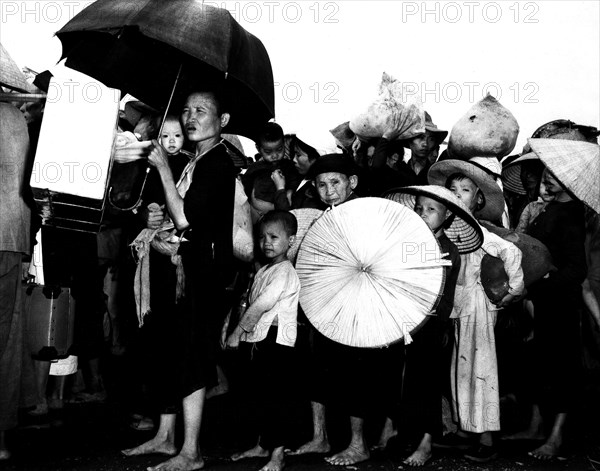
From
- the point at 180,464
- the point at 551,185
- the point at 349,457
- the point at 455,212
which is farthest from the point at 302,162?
the point at 180,464

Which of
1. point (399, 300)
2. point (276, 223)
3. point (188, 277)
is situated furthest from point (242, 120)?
point (399, 300)

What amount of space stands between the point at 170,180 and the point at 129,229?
134 cm

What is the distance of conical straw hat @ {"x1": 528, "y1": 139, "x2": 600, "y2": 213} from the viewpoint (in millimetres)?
5250

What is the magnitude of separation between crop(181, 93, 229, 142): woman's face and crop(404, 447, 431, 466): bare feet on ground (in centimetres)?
207

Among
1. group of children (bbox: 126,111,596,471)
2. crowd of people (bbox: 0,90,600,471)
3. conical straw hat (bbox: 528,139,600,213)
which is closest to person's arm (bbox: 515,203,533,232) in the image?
crowd of people (bbox: 0,90,600,471)

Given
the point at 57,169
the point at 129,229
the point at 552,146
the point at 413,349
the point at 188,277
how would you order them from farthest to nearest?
the point at 129,229 → the point at 552,146 → the point at 413,349 → the point at 188,277 → the point at 57,169

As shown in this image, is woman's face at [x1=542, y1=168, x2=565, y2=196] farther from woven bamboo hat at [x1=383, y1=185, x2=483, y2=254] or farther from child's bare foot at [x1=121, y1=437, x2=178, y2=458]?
child's bare foot at [x1=121, y1=437, x2=178, y2=458]

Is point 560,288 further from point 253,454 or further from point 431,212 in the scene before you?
point 253,454

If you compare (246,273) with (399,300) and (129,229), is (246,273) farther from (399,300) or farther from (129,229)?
(399,300)

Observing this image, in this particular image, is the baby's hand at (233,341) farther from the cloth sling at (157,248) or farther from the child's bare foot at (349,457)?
the child's bare foot at (349,457)

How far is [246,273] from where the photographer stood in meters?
6.47

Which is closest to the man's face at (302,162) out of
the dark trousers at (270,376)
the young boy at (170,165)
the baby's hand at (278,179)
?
the baby's hand at (278,179)

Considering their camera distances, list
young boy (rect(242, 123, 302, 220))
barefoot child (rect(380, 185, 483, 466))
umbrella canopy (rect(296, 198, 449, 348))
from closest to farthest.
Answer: umbrella canopy (rect(296, 198, 449, 348)) → barefoot child (rect(380, 185, 483, 466)) → young boy (rect(242, 123, 302, 220))

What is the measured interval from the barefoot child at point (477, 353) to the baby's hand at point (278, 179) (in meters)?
1.82
